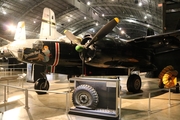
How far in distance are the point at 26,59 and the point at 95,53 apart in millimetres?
2881

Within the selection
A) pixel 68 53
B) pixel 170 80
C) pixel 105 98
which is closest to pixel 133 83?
pixel 170 80

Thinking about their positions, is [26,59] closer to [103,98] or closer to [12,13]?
[103,98]

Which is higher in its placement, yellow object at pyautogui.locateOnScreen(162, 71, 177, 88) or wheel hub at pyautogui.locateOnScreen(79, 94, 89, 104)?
yellow object at pyautogui.locateOnScreen(162, 71, 177, 88)

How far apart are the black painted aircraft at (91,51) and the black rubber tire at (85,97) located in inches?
57.0

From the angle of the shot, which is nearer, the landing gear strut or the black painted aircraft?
the black painted aircraft

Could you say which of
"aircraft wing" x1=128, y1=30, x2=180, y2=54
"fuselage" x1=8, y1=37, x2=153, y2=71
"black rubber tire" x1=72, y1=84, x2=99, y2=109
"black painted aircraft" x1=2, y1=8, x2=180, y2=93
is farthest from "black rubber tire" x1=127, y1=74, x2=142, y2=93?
"black rubber tire" x1=72, y1=84, x2=99, y2=109

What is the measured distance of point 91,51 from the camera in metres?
6.61

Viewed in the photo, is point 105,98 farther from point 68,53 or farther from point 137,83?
point 137,83

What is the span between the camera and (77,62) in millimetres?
8023

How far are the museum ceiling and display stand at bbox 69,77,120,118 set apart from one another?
12136 millimetres

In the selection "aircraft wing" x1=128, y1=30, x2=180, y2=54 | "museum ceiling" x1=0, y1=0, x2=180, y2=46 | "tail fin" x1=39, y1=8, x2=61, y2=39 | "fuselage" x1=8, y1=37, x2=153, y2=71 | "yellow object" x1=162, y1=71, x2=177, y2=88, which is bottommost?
"yellow object" x1=162, y1=71, x2=177, y2=88

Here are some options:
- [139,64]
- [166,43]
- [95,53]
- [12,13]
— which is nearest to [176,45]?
[166,43]

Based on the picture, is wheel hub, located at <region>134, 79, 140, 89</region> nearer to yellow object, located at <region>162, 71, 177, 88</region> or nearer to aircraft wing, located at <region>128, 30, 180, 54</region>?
yellow object, located at <region>162, 71, 177, 88</region>

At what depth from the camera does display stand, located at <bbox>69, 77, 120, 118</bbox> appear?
4887 millimetres
